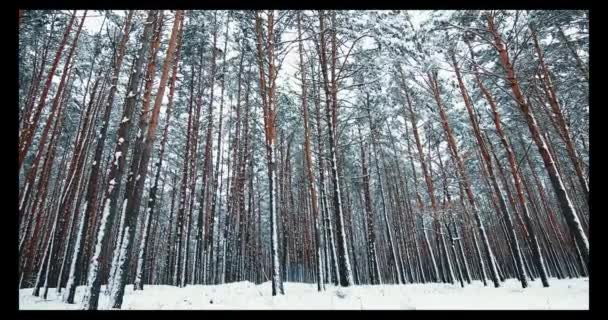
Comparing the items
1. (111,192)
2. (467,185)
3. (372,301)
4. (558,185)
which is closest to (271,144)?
(111,192)

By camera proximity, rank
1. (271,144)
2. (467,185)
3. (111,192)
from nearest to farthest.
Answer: (111,192) < (271,144) < (467,185)

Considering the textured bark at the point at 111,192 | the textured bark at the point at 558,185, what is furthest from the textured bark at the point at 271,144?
the textured bark at the point at 558,185

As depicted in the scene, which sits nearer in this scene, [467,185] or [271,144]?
[271,144]

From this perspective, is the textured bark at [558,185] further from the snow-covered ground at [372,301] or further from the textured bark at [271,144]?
the textured bark at [271,144]

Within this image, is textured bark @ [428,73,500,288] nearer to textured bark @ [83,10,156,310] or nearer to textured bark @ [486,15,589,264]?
textured bark @ [486,15,589,264]

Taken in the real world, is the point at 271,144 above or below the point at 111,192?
above

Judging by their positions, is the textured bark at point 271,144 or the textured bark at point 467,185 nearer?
the textured bark at point 271,144

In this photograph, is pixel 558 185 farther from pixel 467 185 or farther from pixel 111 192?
pixel 111 192

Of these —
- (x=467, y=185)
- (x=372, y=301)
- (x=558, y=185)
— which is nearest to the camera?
(x=372, y=301)
